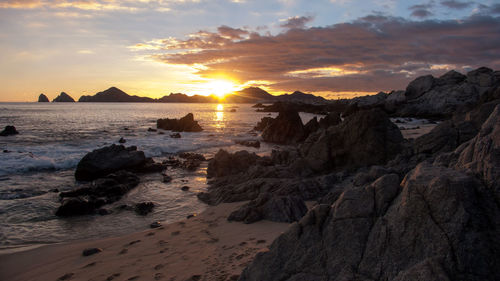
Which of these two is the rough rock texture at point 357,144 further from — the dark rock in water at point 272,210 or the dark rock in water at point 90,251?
the dark rock in water at point 90,251

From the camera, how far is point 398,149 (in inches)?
517

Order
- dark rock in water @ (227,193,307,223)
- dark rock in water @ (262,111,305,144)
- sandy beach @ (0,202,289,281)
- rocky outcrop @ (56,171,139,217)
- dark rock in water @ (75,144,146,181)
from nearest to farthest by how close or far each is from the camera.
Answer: sandy beach @ (0,202,289,281) → dark rock in water @ (227,193,307,223) → rocky outcrop @ (56,171,139,217) → dark rock in water @ (75,144,146,181) → dark rock in water @ (262,111,305,144)

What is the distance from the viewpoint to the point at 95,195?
519 inches

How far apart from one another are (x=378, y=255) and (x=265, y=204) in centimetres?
537

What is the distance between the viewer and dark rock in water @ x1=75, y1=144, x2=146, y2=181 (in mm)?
17016

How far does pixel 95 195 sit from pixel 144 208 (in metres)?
3.04

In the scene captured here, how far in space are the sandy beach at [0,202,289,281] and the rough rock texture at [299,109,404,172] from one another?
6386 mm

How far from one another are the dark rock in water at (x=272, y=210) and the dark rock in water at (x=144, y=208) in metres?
3.79

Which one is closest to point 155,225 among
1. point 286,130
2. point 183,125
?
point 286,130

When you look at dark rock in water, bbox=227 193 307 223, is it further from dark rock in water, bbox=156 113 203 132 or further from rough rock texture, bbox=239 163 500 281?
dark rock in water, bbox=156 113 203 132

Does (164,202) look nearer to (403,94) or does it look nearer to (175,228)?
(175,228)

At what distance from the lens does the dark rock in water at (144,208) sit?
445 inches

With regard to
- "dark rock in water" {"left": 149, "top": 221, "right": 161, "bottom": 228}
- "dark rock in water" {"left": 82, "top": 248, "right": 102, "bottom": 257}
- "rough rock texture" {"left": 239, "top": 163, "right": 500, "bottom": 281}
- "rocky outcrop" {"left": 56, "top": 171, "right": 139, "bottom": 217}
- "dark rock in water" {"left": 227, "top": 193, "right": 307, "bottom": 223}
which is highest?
"rough rock texture" {"left": 239, "top": 163, "right": 500, "bottom": 281}

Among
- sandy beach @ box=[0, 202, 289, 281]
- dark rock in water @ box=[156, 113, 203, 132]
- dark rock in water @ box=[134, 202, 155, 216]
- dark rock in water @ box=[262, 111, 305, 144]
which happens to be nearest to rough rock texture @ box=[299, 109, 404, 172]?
sandy beach @ box=[0, 202, 289, 281]
